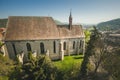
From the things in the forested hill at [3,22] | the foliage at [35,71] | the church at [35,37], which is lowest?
the foliage at [35,71]

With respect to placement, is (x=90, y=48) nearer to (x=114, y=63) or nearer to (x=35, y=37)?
(x=114, y=63)

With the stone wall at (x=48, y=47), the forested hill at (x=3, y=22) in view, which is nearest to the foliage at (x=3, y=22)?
the forested hill at (x=3, y=22)

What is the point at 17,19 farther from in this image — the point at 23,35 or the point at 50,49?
the point at 50,49

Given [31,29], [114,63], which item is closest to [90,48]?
[114,63]

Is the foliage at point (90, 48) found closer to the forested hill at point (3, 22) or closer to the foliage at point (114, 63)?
the foliage at point (114, 63)

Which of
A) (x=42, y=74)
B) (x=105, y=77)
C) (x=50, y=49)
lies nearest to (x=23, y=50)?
(x=50, y=49)

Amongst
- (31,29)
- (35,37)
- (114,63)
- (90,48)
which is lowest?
(114,63)

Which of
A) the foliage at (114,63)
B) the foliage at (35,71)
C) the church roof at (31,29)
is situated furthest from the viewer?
the church roof at (31,29)

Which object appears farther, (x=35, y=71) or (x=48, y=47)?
(x=48, y=47)
